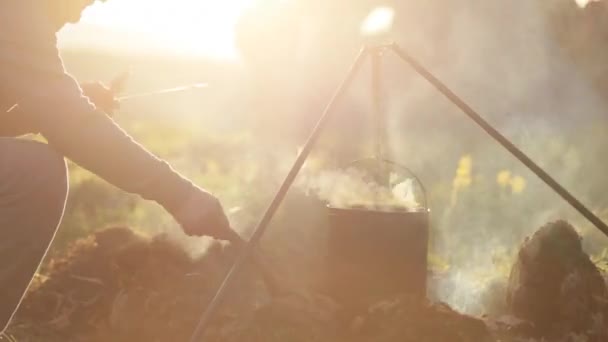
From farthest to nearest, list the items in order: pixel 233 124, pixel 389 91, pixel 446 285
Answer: pixel 233 124 < pixel 389 91 < pixel 446 285

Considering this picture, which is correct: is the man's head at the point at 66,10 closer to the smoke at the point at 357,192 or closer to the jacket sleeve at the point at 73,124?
the jacket sleeve at the point at 73,124

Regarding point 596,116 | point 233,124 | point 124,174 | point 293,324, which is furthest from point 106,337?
point 233,124

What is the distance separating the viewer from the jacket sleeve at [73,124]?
2.64 metres

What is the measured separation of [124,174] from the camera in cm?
279

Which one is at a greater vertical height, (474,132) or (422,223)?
(474,132)

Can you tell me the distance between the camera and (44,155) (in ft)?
9.10

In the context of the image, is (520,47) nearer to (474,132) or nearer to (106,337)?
(474,132)

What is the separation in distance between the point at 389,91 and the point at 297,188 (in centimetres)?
705

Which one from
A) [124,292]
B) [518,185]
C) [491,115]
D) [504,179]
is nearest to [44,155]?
[124,292]

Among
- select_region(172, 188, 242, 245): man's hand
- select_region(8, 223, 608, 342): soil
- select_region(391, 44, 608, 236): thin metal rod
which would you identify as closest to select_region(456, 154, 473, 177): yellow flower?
select_region(8, 223, 608, 342): soil

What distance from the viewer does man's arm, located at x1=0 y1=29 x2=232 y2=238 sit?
2646 mm

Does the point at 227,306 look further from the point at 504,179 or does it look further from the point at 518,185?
the point at 504,179

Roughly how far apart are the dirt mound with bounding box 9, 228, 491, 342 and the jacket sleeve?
7.34 ft

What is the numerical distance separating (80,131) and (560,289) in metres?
3.72
